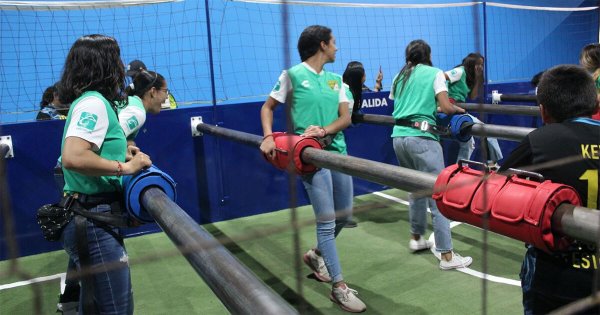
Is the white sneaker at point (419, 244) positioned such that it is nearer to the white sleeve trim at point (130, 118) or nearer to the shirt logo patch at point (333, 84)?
the shirt logo patch at point (333, 84)

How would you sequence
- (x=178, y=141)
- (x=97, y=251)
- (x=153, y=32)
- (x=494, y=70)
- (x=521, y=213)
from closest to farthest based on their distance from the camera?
(x=521, y=213), (x=97, y=251), (x=178, y=141), (x=153, y=32), (x=494, y=70)

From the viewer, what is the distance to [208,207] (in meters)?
3.94

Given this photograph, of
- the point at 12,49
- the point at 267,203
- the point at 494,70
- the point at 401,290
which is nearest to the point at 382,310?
the point at 401,290

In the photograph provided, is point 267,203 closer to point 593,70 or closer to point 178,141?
point 178,141

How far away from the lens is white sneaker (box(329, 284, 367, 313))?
244 centimetres

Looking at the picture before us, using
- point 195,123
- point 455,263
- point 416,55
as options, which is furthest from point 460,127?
point 195,123

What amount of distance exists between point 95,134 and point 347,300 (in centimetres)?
143

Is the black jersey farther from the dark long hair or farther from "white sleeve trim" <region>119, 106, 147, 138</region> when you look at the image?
"white sleeve trim" <region>119, 106, 147, 138</region>

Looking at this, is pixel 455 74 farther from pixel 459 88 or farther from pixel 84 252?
pixel 84 252

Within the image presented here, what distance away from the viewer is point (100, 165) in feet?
5.11

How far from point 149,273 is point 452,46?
5.59 metres

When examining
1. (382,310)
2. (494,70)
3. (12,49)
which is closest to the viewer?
(382,310)

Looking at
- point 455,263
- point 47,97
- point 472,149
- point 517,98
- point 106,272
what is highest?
point 47,97

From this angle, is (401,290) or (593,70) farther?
(593,70)
